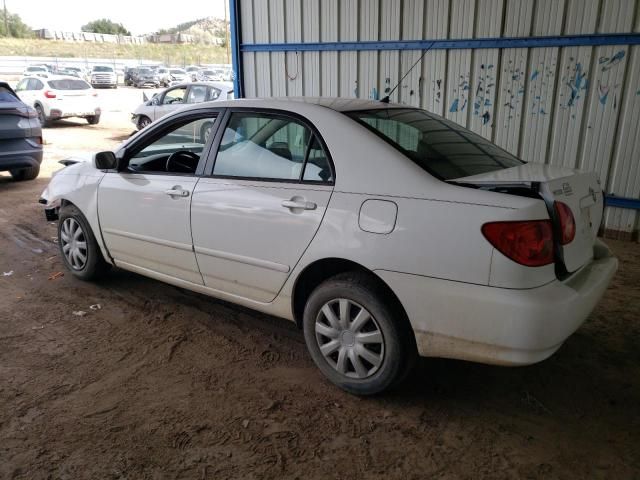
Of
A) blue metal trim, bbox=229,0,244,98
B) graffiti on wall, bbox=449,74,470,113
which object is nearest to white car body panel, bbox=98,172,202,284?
graffiti on wall, bbox=449,74,470,113

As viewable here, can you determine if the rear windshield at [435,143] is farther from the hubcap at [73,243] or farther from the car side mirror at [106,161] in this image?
the hubcap at [73,243]

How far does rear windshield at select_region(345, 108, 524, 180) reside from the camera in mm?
2943

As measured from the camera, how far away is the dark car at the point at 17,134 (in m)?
8.59

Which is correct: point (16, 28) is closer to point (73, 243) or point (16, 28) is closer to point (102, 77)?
point (102, 77)

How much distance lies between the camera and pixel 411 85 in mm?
7438

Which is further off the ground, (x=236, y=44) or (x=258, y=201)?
(x=236, y=44)

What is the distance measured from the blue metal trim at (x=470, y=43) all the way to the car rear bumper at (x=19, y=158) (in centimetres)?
422

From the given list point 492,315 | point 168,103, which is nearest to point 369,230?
point 492,315

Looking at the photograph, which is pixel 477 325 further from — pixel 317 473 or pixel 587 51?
pixel 587 51

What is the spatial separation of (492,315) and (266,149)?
1.74 meters

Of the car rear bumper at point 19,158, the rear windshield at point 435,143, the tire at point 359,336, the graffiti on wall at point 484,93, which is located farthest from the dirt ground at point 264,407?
the car rear bumper at point 19,158

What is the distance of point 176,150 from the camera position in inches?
167

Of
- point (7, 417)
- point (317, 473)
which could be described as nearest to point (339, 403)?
point (317, 473)

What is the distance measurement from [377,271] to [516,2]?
5090 mm
